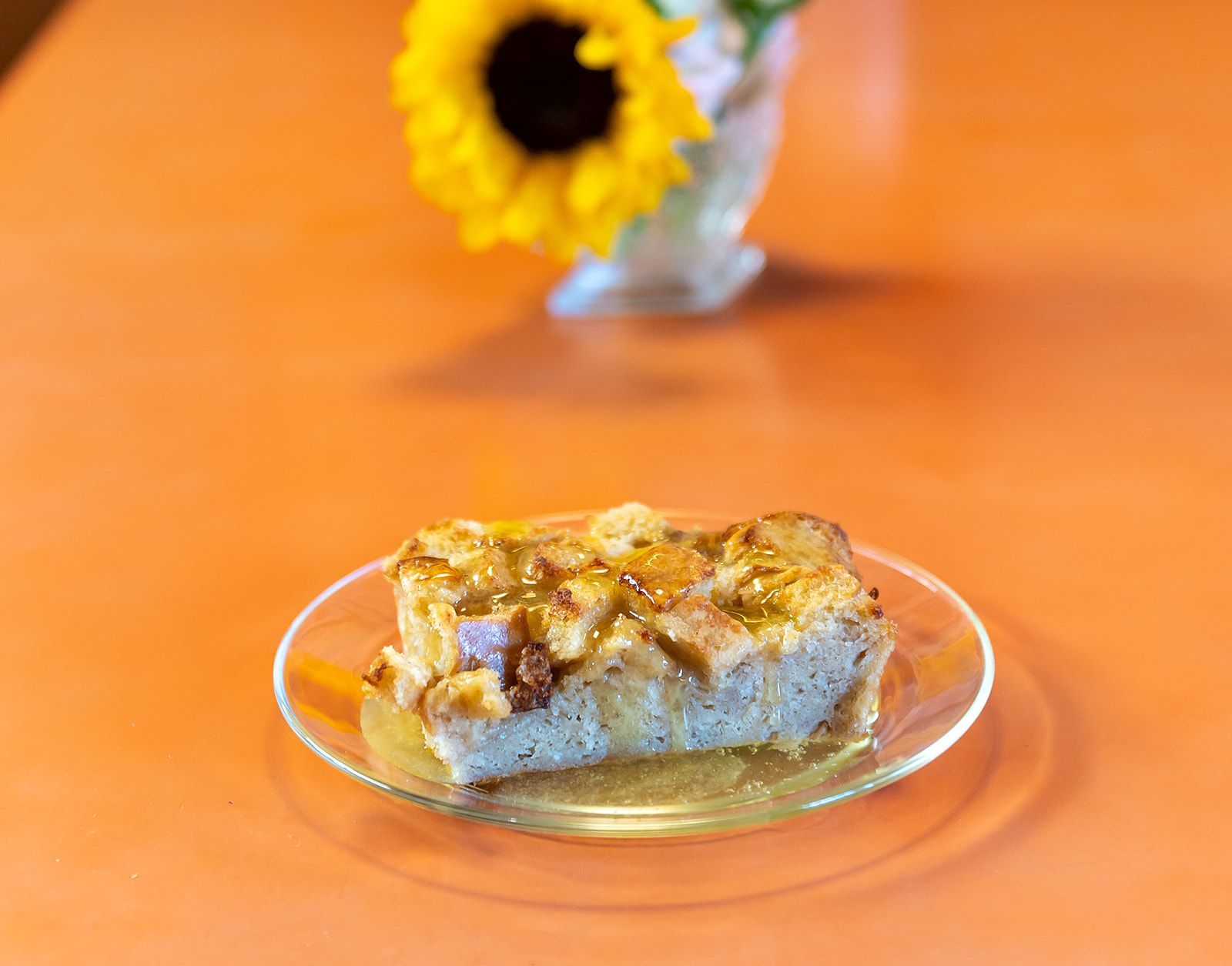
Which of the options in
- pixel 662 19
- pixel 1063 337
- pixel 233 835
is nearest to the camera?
pixel 233 835

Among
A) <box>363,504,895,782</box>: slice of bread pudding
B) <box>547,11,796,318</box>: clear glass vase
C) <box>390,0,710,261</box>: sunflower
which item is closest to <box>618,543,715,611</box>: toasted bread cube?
<box>363,504,895,782</box>: slice of bread pudding

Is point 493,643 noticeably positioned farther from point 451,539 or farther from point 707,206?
point 707,206

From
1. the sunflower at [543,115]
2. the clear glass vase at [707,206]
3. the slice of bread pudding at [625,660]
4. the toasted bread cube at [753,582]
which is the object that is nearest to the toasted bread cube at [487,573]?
the slice of bread pudding at [625,660]

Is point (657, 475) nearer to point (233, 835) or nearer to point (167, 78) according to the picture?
point (233, 835)

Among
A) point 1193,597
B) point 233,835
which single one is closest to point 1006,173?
point 1193,597

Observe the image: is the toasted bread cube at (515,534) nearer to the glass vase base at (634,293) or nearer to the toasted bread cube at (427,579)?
the toasted bread cube at (427,579)

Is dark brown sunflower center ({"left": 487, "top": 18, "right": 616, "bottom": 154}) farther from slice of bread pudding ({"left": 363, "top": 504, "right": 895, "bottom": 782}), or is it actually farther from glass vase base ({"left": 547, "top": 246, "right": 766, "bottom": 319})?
slice of bread pudding ({"left": 363, "top": 504, "right": 895, "bottom": 782})

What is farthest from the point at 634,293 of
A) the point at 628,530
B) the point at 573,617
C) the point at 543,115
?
the point at 573,617
